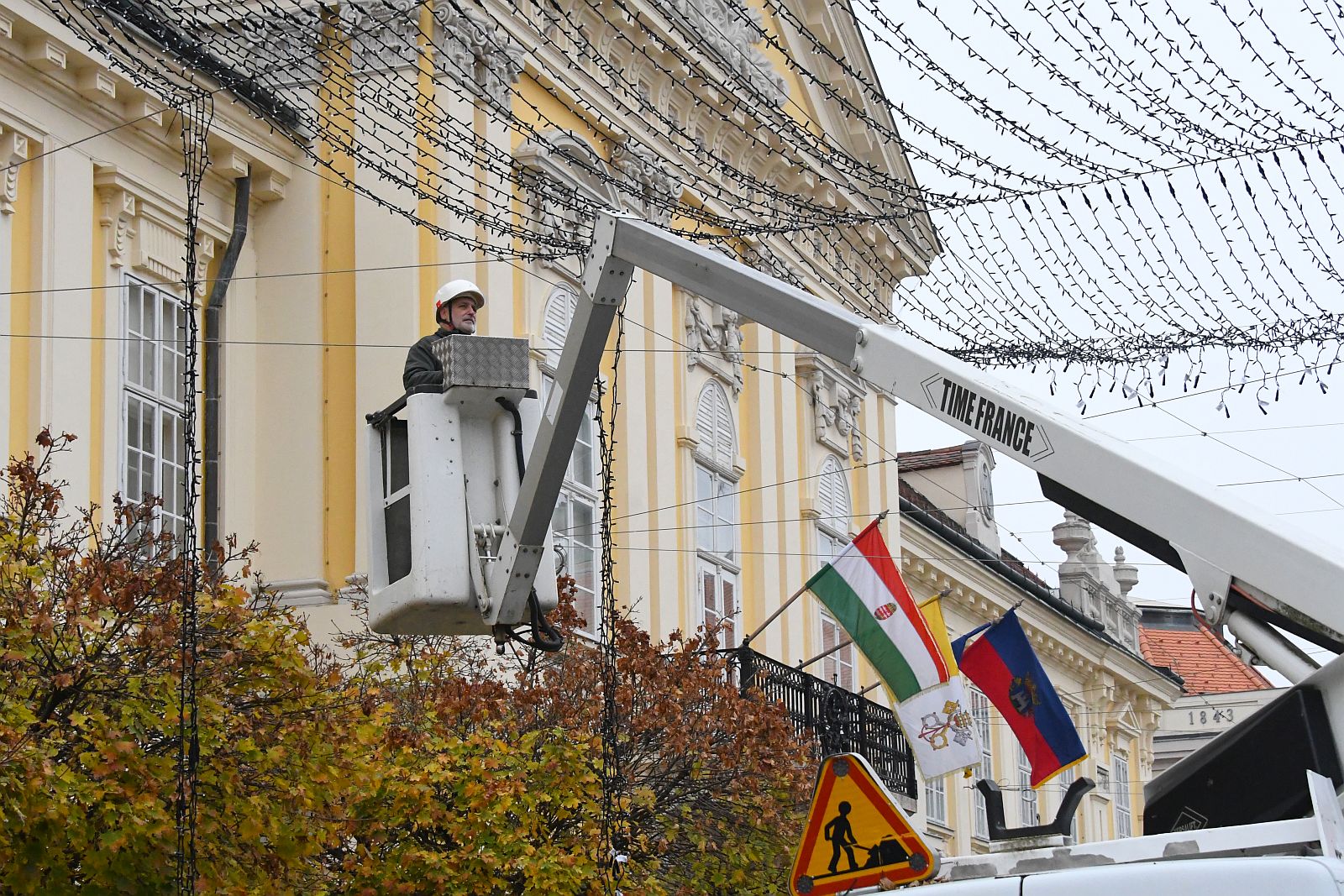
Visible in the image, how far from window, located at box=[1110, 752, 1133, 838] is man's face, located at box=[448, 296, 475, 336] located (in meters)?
34.7

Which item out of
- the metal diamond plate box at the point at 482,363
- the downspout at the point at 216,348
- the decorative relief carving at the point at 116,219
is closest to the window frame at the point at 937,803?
the downspout at the point at 216,348

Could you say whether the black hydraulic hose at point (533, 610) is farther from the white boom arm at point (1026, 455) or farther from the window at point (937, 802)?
the window at point (937, 802)

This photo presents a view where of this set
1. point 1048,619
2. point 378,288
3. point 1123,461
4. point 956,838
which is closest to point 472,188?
point 378,288

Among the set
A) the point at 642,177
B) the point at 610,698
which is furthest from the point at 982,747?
the point at 610,698

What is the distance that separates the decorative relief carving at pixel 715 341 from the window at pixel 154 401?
7.08 metres

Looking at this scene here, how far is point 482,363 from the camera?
7.58 meters

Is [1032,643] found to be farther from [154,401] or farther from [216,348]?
[154,401]

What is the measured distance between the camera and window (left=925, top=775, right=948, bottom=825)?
30.1 m

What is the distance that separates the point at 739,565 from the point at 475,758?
11.3m

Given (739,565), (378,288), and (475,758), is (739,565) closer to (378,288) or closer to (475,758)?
(378,288)

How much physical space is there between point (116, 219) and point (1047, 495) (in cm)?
1188

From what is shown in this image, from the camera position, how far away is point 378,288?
60.2 feet

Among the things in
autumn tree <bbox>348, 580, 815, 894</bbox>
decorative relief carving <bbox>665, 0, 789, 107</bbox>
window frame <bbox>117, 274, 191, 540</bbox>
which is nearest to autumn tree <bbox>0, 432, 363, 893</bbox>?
autumn tree <bbox>348, 580, 815, 894</bbox>

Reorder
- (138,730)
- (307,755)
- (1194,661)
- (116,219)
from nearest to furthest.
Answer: (138,730) < (307,755) < (116,219) < (1194,661)
